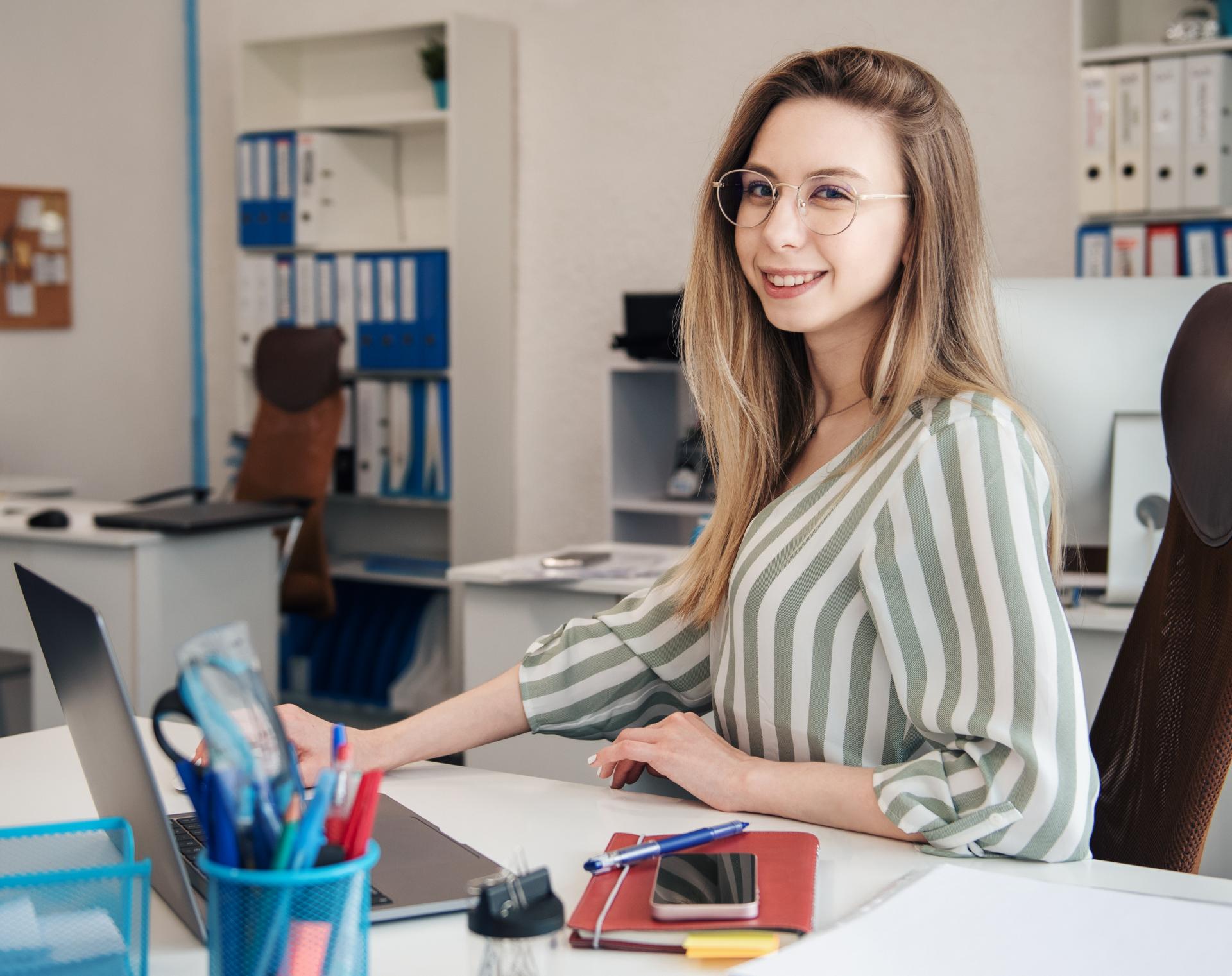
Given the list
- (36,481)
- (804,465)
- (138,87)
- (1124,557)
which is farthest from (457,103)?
(804,465)

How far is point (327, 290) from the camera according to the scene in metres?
4.48

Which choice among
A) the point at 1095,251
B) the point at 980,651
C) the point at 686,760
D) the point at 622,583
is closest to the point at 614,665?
the point at 686,760

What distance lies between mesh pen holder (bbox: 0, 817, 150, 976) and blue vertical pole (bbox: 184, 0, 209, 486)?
4.55 metres

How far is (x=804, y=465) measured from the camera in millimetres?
1335

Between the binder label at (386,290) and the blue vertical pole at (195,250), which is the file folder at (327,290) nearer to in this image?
the binder label at (386,290)

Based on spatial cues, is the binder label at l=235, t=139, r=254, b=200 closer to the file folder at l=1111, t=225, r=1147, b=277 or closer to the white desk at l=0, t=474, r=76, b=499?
the white desk at l=0, t=474, r=76, b=499

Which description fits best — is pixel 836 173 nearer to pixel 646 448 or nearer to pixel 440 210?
pixel 646 448

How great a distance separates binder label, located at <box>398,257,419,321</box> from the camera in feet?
14.1

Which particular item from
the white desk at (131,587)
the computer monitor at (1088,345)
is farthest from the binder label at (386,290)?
the computer monitor at (1088,345)

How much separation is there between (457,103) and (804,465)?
320 centimetres

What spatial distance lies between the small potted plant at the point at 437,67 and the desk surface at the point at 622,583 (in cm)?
209

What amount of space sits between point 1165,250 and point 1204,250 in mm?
86

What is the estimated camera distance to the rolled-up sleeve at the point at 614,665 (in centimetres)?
133

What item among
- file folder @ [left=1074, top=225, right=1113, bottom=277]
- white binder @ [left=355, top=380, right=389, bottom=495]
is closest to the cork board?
white binder @ [left=355, top=380, right=389, bottom=495]
